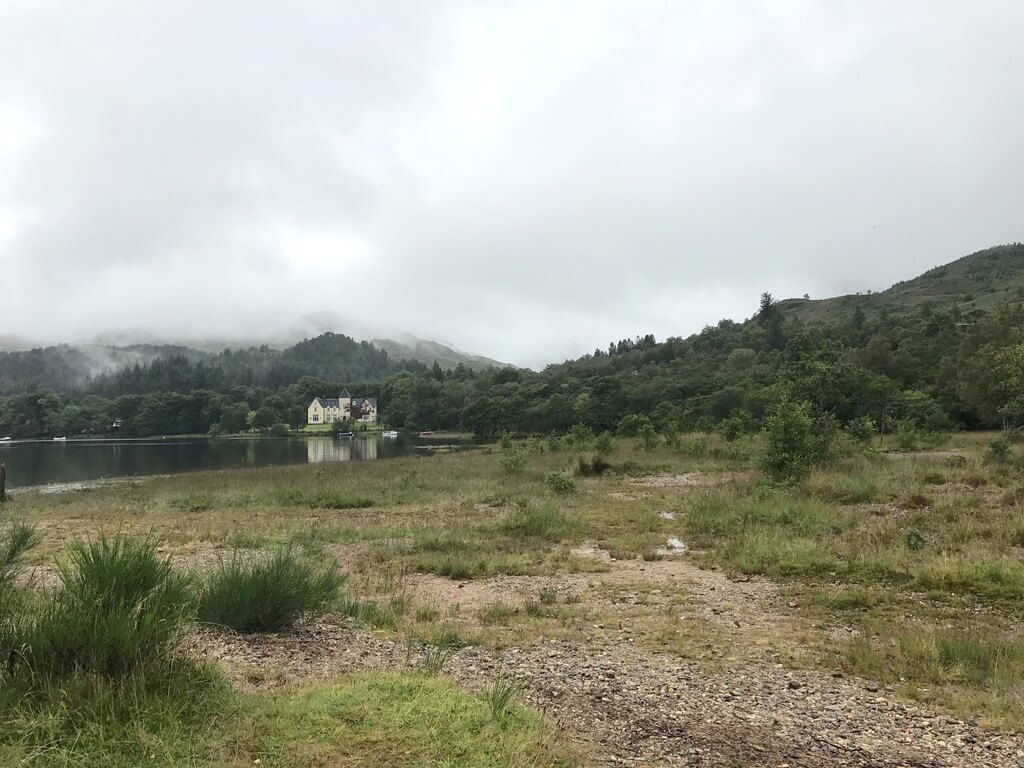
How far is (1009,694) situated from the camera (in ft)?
16.8

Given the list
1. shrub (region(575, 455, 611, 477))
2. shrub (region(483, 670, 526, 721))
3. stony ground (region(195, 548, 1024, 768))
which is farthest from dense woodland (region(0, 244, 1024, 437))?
shrub (region(483, 670, 526, 721))

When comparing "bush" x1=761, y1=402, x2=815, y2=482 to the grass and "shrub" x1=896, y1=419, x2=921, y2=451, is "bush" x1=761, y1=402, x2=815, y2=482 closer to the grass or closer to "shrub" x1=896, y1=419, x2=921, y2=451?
the grass

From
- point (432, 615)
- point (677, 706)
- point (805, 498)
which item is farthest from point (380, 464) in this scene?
point (677, 706)

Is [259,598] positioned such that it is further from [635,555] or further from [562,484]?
[562,484]

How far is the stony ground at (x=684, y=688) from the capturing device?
429 cm

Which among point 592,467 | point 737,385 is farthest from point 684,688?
point 737,385

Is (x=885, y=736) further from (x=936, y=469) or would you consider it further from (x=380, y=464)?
(x=380, y=464)

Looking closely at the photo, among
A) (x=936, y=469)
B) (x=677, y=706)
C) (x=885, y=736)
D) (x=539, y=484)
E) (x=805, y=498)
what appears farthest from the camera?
(x=539, y=484)

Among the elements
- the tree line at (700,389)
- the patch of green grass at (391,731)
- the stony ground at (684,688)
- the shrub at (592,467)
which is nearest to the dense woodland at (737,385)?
the tree line at (700,389)

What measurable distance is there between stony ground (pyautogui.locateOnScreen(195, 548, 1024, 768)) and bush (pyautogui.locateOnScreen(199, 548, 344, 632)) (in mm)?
236

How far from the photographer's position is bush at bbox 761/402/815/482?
2058cm

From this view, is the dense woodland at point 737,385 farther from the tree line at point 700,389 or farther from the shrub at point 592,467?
the shrub at point 592,467

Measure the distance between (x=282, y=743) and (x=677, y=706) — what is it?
10.7ft

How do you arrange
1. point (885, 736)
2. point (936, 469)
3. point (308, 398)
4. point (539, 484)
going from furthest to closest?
point (308, 398), point (539, 484), point (936, 469), point (885, 736)
